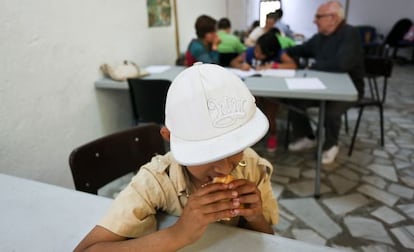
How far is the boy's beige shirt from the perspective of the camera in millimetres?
673

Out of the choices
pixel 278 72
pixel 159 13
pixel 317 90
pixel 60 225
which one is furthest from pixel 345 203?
pixel 159 13

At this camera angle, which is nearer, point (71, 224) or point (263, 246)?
point (263, 246)

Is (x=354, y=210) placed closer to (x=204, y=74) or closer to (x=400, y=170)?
(x=400, y=170)

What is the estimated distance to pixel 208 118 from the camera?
583 mm

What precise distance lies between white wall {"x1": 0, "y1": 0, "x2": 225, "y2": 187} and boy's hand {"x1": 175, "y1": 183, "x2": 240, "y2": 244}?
1394 millimetres

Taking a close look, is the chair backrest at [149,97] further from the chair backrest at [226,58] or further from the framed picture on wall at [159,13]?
the chair backrest at [226,58]

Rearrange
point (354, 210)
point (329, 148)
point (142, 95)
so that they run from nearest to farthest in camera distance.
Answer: point (354, 210)
point (142, 95)
point (329, 148)

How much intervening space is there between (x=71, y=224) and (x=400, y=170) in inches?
102

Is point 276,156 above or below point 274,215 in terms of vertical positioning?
below

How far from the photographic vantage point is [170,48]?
11.5ft

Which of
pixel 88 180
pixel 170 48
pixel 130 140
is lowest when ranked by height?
pixel 88 180

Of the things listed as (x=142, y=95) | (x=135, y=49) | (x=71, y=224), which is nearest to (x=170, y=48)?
(x=135, y=49)

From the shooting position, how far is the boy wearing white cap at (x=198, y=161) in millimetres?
586

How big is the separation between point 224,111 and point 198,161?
0.11 m
